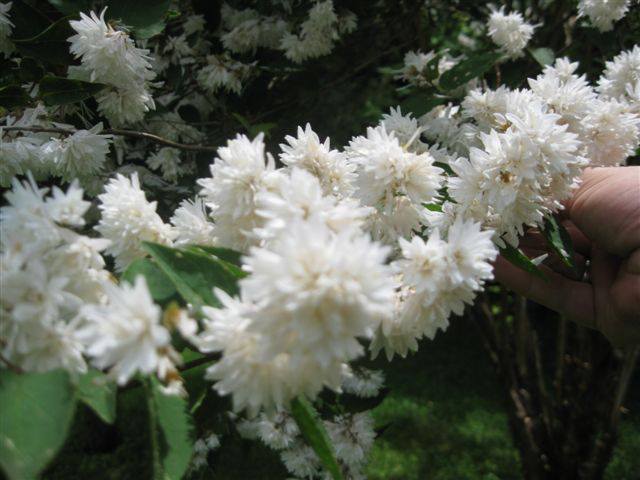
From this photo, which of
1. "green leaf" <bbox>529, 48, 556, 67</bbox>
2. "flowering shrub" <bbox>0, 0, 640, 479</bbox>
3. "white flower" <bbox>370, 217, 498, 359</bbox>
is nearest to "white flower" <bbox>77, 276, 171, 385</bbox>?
"flowering shrub" <bbox>0, 0, 640, 479</bbox>

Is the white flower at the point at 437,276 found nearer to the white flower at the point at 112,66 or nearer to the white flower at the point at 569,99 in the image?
the white flower at the point at 569,99

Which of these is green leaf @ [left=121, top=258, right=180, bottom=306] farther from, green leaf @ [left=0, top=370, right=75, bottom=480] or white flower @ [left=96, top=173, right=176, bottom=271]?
green leaf @ [left=0, top=370, right=75, bottom=480]

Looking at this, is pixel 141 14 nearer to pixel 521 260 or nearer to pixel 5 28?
Result: pixel 5 28

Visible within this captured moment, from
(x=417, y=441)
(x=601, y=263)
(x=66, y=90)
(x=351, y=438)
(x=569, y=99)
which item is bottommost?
(x=417, y=441)

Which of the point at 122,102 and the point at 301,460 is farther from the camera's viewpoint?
the point at 301,460

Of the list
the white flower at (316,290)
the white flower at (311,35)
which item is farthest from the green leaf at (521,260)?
the white flower at (311,35)

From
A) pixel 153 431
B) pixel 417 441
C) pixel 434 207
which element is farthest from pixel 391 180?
pixel 417 441

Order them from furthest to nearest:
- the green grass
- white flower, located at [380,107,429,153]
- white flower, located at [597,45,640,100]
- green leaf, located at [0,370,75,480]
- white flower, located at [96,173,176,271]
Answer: the green grass → white flower, located at [597,45,640,100] → white flower, located at [380,107,429,153] → white flower, located at [96,173,176,271] → green leaf, located at [0,370,75,480]
